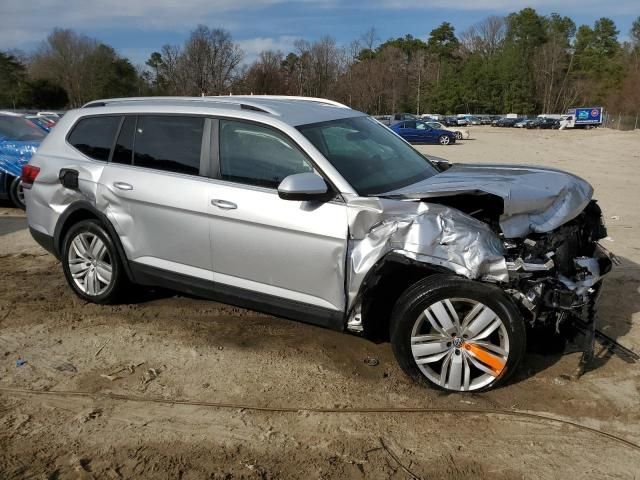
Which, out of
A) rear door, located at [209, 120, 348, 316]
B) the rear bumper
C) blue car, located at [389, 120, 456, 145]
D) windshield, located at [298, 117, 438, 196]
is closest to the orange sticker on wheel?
rear door, located at [209, 120, 348, 316]

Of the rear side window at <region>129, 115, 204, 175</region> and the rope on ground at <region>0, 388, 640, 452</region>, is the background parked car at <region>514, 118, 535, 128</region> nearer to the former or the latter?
the rear side window at <region>129, 115, 204, 175</region>

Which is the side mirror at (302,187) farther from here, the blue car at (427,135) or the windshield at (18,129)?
the blue car at (427,135)

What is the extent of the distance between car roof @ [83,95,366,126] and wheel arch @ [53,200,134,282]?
955 mm

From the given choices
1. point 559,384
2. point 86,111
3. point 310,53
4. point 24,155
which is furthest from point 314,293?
point 310,53

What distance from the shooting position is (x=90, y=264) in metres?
5.19

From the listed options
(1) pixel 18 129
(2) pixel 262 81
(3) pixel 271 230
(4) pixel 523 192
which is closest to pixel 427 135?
(2) pixel 262 81

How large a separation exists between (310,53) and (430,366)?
71404 millimetres

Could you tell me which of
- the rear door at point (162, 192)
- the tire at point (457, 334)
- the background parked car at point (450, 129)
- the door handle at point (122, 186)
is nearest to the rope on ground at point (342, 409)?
the tire at point (457, 334)

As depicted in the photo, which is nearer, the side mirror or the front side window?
the side mirror

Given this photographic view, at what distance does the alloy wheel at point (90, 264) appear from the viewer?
16.7 feet

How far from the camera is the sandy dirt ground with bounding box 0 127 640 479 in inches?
121

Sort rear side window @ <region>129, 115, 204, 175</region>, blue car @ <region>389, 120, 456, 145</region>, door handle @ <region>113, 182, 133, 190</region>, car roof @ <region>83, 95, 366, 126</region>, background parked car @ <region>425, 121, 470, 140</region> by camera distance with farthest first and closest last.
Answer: background parked car @ <region>425, 121, 470, 140</region> → blue car @ <region>389, 120, 456, 145</region> → door handle @ <region>113, 182, 133, 190</region> → rear side window @ <region>129, 115, 204, 175</region> → car roof @ <region>83, 95, 366, 126</region>

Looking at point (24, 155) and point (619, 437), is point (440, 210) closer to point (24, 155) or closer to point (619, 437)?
point (619, 437)

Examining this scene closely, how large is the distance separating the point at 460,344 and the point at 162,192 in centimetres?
249
